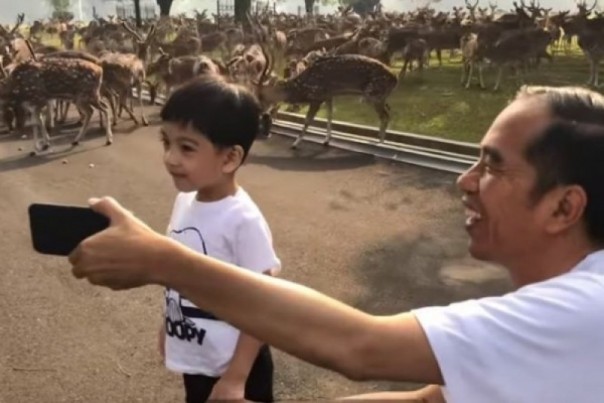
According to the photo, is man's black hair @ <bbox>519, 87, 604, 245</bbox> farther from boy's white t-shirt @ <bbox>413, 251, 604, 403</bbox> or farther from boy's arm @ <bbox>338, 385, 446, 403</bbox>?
boy's arm @ <bbox>338, 385, 446, 403</bbox>

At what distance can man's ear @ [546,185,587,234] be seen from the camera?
5.06 ft

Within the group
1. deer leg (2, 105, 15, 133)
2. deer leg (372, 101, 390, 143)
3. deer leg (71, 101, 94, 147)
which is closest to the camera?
deer leg (372, 101, 390, 143)

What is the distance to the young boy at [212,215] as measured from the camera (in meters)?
2.45

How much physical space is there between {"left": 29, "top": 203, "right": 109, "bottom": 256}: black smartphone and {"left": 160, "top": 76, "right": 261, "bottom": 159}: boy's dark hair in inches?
39.7

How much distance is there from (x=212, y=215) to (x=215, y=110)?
30 centimetres

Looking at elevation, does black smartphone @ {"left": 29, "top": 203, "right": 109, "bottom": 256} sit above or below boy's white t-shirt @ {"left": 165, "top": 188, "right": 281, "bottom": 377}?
above

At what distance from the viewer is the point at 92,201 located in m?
→ 1.46

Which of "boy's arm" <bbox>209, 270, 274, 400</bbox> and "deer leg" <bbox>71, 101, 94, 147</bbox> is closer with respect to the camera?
"boy's arm" <bbox>209, 270, 274, 400</bbox>

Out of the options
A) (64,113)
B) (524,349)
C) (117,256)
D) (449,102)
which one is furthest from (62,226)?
(64,113)

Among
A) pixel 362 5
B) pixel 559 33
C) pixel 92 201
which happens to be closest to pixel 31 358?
pixel 92 201

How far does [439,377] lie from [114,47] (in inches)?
911

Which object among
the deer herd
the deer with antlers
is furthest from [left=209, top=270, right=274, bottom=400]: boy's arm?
the deer with antlers

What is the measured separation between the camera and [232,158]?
2537 mm

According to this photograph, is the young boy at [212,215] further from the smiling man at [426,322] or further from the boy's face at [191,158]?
the smiling man at [426,322]
